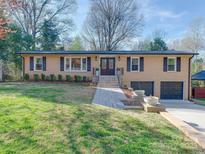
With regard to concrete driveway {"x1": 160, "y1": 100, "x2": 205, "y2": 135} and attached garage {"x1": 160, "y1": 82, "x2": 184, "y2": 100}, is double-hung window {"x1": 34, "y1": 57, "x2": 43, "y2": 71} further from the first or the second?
concrete driveway {"x1": 160, "y1": 100, "x2": 205, "y2": 135}

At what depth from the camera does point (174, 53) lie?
2197 centimetres

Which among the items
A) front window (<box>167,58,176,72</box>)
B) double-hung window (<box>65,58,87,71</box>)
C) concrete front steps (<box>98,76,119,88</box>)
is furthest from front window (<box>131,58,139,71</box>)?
double-hung window (<box>65,58,87,71</box>)

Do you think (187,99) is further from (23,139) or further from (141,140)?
(23,139)

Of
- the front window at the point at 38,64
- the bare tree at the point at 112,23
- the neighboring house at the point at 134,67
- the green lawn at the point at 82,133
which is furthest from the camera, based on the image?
the bare tree at the point at 112,23

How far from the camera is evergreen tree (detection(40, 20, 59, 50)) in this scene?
1342 inches

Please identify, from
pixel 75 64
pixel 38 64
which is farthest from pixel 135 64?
pixel 38 64

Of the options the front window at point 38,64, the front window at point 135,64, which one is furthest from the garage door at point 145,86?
the front window at point 38,64

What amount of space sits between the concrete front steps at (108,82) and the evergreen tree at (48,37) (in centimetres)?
1496

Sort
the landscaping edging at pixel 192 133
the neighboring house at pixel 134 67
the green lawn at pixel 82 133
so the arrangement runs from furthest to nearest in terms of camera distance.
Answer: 1. the neighboring house at pixel 134 67
2. the landscaping edging at pixel 192 133
3. the green lawn at pixel 82 133

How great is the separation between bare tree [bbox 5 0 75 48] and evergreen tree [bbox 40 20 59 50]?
140 centimetres

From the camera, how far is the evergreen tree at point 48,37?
34094mm

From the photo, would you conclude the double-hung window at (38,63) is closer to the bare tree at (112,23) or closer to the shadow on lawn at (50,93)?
the shadow on lawn at (50,93)

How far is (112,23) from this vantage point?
3897 cm

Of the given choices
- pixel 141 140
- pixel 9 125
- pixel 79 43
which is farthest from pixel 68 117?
pixel 79 43
